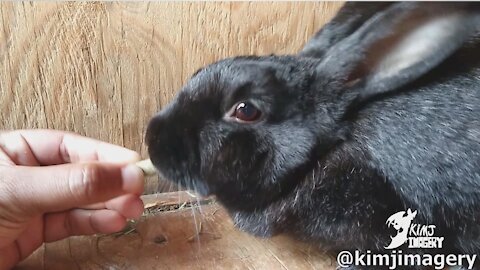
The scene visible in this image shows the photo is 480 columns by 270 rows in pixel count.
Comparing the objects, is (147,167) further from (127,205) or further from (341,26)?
(341,26)

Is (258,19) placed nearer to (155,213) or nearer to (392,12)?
(392,12)

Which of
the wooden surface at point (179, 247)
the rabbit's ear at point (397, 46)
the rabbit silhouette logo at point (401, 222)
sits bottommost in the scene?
the wooden surface at point (179, 247)

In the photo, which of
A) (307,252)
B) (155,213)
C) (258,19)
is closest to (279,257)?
(307,252)

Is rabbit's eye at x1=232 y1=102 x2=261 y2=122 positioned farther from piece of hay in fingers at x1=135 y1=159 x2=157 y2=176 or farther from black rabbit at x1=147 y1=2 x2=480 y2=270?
piece of hay in fingers at x1=135 y1=159 x2=157 y2=176

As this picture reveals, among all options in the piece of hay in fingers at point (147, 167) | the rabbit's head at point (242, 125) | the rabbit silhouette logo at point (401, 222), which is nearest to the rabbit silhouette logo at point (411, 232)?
the rabbit silhouette logo at point (401, 222)

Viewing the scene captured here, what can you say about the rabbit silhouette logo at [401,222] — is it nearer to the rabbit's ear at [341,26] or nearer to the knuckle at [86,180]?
the rabbit's ear at [341,26]

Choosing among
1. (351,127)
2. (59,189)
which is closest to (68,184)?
(59,189)
